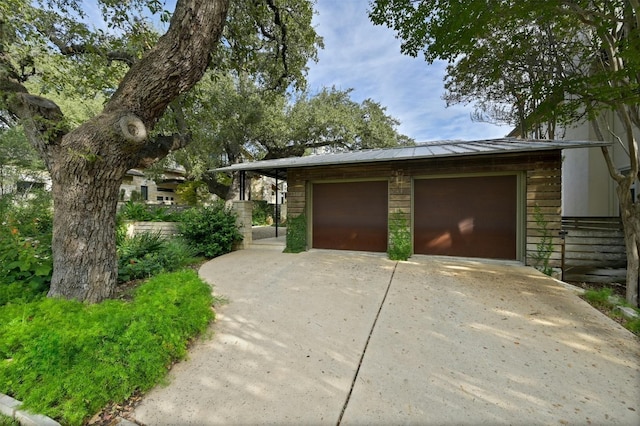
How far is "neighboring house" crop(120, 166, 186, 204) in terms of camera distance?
18281 mm

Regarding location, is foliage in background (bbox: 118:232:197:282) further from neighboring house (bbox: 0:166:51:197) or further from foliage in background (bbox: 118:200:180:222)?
neighboring house (bbox: 0:166:51:197)

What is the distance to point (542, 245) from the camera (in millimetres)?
5172

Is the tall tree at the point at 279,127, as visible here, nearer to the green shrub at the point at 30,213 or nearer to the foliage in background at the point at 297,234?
the green shrub at the point at 30,213

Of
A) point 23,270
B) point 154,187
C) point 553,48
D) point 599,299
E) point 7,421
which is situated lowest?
point 7,421

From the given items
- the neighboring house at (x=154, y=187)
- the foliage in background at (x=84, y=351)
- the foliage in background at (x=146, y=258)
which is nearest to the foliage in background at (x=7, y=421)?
the foliage in background at (x=84, y=351)

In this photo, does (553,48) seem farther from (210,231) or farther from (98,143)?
(210,231)

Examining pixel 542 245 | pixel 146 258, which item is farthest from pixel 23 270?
pixel 542 245

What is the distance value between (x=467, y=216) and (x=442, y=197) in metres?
0.68

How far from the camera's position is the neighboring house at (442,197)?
5223 millimetres

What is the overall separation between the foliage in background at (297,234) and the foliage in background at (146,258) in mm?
2427

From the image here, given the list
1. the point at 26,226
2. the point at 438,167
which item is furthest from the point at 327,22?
the point at 26,226

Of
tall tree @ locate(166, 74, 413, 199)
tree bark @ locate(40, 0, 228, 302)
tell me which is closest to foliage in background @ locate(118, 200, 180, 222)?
tall tree @ locate(166, 74, 413, 199)

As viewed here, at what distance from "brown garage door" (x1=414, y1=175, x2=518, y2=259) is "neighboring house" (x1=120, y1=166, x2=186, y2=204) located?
16855mm

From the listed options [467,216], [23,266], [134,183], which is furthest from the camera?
[134,183]
